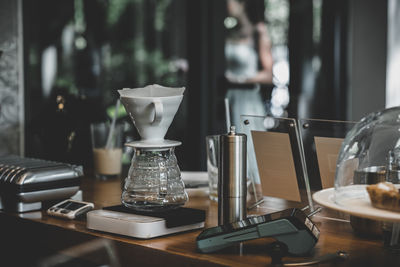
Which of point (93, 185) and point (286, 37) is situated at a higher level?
point (286, 37)

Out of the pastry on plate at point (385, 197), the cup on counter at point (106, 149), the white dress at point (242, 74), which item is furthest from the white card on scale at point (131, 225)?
the white dress at point (242, 74)

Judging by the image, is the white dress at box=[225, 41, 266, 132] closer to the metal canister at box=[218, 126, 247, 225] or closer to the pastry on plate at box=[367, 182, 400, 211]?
the metal canister at box=[218, 126, 247, 225]

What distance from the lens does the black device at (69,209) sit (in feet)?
5.47

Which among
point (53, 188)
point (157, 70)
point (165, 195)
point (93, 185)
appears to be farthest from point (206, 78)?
point (165, 195)

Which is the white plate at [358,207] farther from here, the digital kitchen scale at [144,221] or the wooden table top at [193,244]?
the digital kitchen scale at [144,221]

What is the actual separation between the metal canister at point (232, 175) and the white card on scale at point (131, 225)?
14 cm

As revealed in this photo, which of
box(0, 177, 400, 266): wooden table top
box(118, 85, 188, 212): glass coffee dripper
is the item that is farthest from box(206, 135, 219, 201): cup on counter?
box(118, 85, 188, 212): glass coffee dripper

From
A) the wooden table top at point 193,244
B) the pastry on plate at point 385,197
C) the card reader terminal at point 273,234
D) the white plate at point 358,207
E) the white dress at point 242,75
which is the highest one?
the white dress at point 242,75

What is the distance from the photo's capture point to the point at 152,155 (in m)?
1.50

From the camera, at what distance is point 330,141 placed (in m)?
1.56

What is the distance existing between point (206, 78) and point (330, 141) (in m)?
2.17

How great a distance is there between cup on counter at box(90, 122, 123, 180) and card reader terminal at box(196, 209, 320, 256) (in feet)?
3.85

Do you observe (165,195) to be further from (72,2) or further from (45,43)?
(72,2)

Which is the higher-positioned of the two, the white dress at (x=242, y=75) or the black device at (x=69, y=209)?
the white dress at (x=242, y=75)
